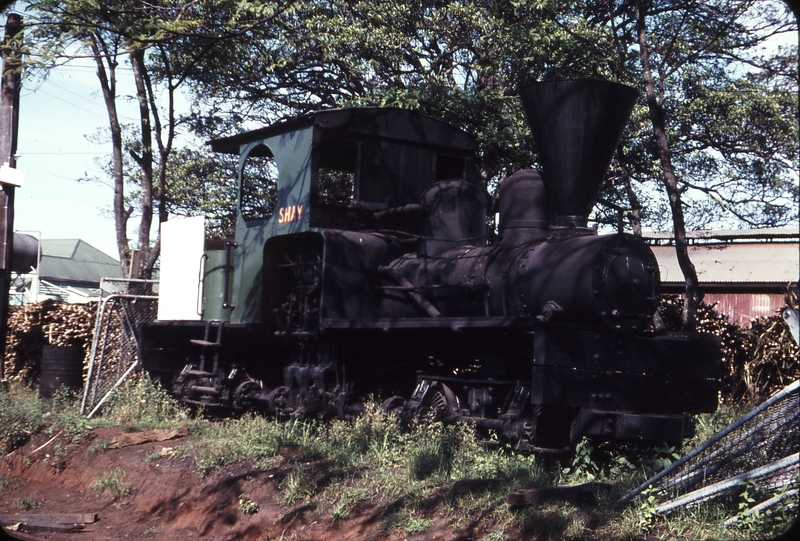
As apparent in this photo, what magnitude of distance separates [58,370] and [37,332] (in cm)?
326

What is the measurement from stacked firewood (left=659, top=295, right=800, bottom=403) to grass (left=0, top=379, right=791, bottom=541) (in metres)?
1.25

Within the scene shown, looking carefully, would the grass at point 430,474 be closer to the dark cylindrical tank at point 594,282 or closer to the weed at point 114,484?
the weed at point 114,484

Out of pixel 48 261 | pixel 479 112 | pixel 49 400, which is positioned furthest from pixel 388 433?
pixel 48 261

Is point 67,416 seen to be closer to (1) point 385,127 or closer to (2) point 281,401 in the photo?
(2) point 281,401

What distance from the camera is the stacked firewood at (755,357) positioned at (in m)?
9.73

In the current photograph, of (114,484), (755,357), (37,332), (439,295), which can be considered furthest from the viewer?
(37,332)

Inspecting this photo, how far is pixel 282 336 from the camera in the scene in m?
8.98

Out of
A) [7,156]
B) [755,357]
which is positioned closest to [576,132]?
[755,357]

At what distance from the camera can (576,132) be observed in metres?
6.71

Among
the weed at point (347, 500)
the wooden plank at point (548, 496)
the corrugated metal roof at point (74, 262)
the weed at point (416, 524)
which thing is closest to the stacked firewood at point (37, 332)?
the weed at point (347, 500)

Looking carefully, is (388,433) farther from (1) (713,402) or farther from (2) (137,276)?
(2) (137,276)

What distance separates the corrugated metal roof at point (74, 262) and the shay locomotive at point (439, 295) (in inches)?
1078

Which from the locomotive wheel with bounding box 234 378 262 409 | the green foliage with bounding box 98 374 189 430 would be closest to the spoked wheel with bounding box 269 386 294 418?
the locomotive wheel with bounding box 234 378 262 409

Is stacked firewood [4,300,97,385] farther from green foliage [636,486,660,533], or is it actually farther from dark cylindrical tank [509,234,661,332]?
green foliage [636,486,660,533]
